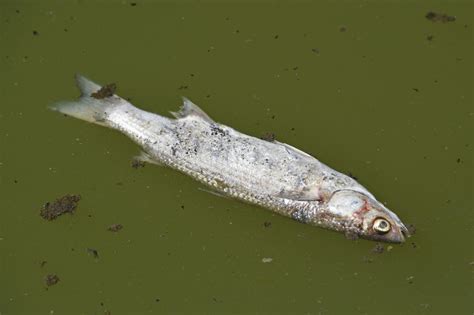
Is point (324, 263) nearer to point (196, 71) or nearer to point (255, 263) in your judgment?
point (255, 263)

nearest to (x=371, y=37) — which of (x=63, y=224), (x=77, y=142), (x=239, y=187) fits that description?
(x=239, y=187)

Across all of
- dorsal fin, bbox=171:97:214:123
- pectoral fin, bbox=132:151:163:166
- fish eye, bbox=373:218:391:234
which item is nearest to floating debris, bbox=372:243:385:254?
fish eye, bbox=373:218:391:234

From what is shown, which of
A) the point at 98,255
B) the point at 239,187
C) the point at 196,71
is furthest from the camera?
the point at 196,71

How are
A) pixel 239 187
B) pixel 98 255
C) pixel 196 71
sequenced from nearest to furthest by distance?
pixel 239 187
pixel 98 255
pixel 196 71

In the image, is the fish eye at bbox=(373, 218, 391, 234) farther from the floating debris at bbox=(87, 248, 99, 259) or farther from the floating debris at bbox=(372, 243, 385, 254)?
the floating debris at bbox=(87, 248, 99, 259)

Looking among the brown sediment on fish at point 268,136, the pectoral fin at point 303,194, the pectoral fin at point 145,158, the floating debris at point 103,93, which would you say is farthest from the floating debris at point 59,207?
the pectoral fin at point 303,194

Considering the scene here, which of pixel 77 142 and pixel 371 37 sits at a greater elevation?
pixel 371 37

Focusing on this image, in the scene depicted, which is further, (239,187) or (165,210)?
(165,210)

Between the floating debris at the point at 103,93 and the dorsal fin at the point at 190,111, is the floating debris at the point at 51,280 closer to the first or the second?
the floating debris at the point at 103,93
